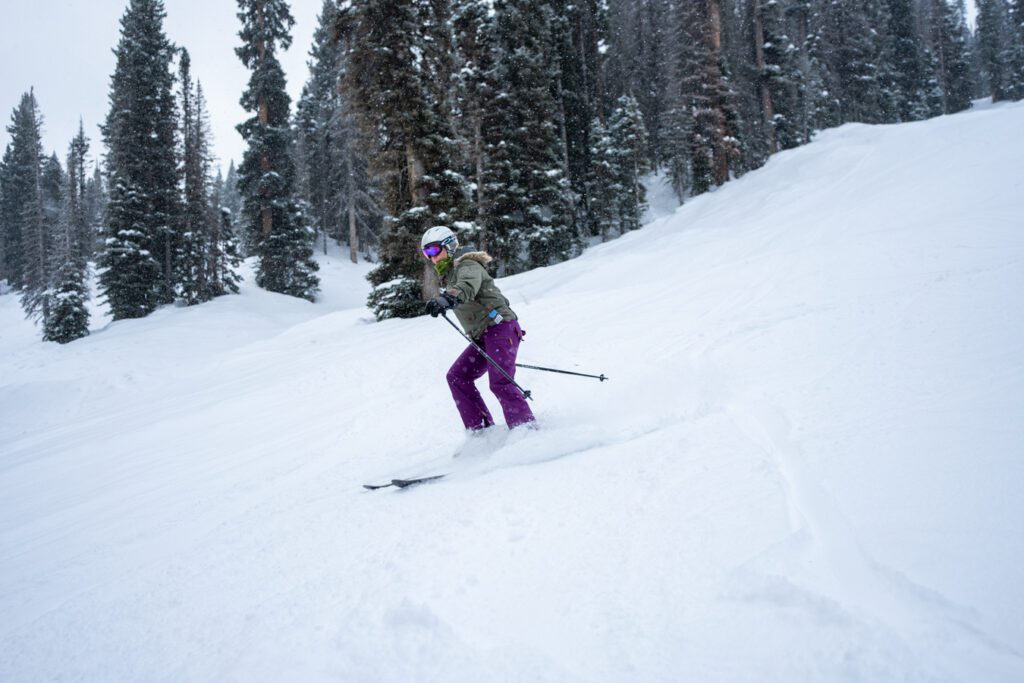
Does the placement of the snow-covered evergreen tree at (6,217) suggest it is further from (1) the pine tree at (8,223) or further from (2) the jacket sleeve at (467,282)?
(2) the jacket sleeve at (467,282)

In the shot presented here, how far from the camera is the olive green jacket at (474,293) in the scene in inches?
187

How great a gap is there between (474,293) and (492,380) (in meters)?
0.86

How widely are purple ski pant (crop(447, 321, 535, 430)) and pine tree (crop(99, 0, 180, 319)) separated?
2481cm

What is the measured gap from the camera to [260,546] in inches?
135

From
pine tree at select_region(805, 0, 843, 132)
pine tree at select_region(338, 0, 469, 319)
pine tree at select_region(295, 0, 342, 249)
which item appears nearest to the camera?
pine tree at select_region(338, 0, 469, 319)

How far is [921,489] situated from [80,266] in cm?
3327

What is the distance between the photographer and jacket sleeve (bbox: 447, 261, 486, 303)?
15.4 feet

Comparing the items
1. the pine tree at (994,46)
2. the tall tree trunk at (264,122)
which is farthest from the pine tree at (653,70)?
the pine tree at (994,46)

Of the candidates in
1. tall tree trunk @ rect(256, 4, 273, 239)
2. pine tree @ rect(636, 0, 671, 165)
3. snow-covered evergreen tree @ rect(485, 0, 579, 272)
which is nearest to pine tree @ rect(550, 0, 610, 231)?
snow-covered evergreen tree @ rect(485, 0, 579, 272)

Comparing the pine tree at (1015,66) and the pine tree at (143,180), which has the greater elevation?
the pine tree at (1015,66)

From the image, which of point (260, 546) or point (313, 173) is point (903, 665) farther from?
point (313, 173)

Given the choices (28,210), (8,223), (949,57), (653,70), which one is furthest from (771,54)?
(8,223)

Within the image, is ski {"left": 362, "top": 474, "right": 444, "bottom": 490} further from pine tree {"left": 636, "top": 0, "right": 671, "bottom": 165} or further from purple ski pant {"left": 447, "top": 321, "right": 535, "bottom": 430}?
pine tree {"left": 636, "top": 0, "right": 671, "bottom": 165}

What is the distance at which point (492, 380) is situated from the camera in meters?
4.92
